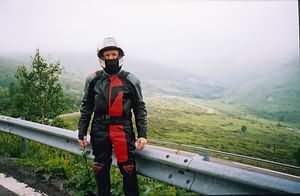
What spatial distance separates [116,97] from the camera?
106 inches

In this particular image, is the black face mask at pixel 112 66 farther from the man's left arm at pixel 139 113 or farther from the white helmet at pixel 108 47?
the man's left arm at pixel 139 113

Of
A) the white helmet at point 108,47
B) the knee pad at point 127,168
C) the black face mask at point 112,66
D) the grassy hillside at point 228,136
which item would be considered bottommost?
the grassy hillside at point 228,136

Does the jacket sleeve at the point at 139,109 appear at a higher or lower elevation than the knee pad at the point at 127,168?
higher

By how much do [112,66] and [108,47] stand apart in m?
0.17

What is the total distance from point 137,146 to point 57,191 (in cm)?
111

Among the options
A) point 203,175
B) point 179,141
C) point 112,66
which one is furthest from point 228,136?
point 203,175

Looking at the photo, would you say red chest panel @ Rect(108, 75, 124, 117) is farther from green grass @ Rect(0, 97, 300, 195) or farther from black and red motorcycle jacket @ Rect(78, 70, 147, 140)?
green grass @ Rect(0, 97, 300, 195)

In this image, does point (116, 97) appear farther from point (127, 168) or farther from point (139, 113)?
point (127, 168)

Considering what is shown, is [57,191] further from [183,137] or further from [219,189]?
[183,137]

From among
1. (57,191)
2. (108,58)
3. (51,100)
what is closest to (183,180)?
(108,58)

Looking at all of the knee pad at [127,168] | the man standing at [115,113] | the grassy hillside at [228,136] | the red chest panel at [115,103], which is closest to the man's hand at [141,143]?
the man standing at [115,113]

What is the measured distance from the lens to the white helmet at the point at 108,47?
9.06 feet

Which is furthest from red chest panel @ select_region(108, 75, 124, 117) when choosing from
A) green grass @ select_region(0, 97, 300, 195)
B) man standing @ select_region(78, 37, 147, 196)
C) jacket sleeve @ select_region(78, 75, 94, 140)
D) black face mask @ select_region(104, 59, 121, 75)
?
green grass @ select_region(0, 97, 300, 195)

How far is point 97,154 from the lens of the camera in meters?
2.85
